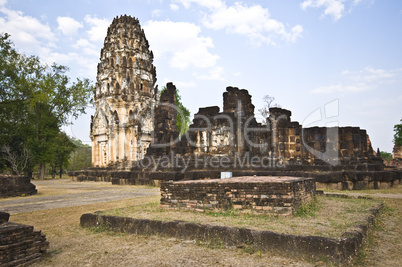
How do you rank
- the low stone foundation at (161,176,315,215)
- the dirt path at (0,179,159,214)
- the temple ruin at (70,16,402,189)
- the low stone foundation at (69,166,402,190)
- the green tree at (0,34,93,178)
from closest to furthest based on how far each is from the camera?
1. the low stone foundation at (161,176,315,215)
2. the dirt path at (0,179,159,214)
3. the low stone foundation at (69,166,402,190)
4. the temple ruin at (70,16,402,189)
5. the green tree at (0,34,93,178)

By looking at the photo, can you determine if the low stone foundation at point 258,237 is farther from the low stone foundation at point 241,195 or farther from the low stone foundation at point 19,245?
the low stone foundation at point 19,245

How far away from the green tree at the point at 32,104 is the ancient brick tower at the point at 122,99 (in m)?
4.92

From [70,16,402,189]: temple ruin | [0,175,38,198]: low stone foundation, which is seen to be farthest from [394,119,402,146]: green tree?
[0,175,38,198]: low stone foundation

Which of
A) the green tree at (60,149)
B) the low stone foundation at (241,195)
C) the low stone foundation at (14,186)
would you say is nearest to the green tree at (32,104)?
the green tree at (60,149)

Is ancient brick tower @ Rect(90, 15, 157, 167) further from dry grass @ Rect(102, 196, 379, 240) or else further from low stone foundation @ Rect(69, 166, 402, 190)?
dry grass @ Rect(102, 196, 379, 240)

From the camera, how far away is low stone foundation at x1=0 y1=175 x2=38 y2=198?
448 inches

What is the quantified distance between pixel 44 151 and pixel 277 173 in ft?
75.8

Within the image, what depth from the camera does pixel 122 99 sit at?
1047 inches

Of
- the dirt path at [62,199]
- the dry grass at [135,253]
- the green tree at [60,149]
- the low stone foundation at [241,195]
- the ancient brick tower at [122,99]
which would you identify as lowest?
the dirt path at [62,199]

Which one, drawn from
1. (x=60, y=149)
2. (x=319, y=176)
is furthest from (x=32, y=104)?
(x=319, y=176)

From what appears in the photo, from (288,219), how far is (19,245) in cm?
378

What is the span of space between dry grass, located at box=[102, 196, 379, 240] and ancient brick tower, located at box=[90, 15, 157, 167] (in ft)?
70.1

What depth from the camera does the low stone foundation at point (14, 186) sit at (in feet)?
37.3

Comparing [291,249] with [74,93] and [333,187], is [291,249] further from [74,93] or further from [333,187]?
[74,93]
